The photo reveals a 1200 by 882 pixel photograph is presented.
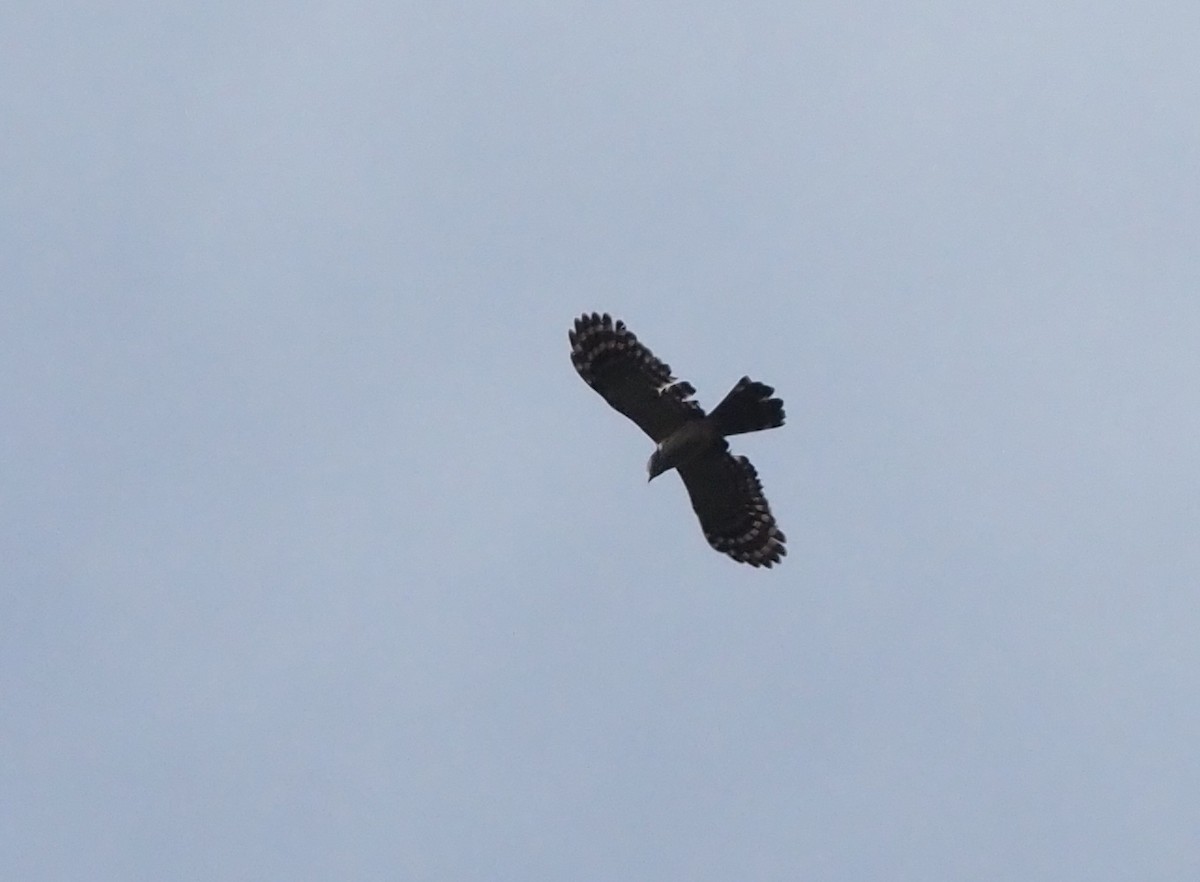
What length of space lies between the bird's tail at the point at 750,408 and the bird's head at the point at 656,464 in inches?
36.8

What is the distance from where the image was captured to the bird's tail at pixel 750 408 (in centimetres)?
2734

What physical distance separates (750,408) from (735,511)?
7.68 feet

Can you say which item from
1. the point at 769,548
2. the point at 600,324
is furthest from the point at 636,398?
the point at 769,548

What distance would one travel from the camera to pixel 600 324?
27703 millimetres

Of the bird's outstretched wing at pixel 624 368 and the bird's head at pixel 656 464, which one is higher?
the bird's outstretched wing at pixel 624 368

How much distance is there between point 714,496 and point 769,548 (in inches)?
43.5

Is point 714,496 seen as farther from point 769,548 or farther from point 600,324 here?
point 600,324

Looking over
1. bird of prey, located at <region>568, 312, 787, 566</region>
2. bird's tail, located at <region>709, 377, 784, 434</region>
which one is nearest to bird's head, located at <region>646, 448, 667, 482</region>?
bird of prey, located at <region>568, 312, 787, 566</region>

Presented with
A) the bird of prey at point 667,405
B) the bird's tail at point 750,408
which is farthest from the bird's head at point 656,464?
the bird's tail at point 750,408

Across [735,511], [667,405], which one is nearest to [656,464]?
[667,405]

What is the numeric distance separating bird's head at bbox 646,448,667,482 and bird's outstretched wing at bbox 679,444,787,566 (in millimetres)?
548

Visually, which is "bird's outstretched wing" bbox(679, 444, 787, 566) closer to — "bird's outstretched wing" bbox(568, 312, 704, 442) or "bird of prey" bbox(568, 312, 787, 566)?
"bird of prey" bbox(568, 312, 787, 566)

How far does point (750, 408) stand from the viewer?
90.0 ft

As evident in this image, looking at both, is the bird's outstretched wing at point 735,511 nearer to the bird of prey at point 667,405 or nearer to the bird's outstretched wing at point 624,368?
the bird of prey at point 667,405
